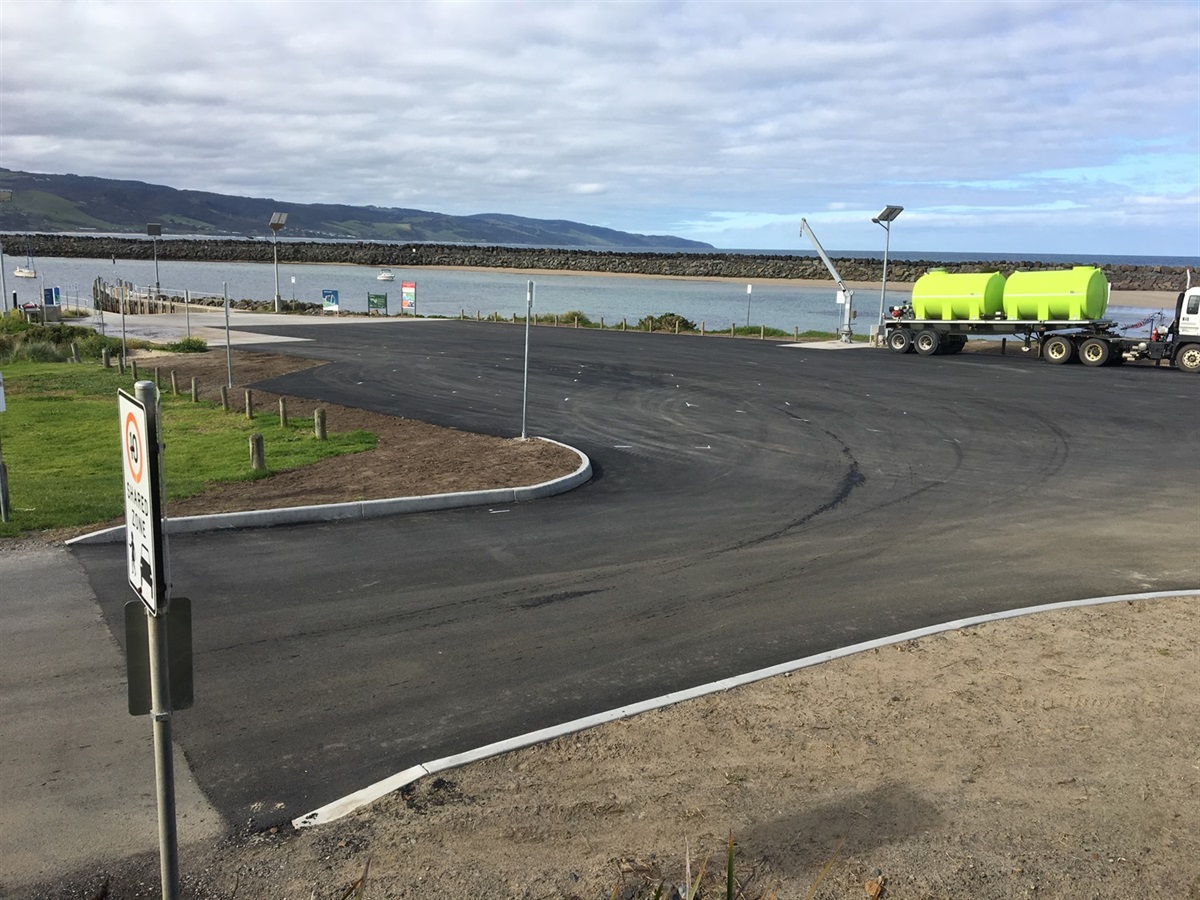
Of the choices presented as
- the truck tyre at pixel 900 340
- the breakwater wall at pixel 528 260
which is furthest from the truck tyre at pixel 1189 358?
the breakwater wall at pixel 528 260

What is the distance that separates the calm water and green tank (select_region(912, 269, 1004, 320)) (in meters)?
13.0

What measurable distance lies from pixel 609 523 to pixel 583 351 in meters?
23.8

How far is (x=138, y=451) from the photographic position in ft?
12.8

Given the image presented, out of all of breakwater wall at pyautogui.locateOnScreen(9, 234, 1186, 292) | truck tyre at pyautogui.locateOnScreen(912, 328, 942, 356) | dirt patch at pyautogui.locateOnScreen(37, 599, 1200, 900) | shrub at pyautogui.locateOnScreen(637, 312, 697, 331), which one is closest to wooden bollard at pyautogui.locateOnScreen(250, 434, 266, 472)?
dirt patch at pyautogui.locateOnScreen(37, 599, 1200, 900)

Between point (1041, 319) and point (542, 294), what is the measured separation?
62.0m

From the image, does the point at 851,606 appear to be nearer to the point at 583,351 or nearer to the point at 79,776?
the point at 79,776

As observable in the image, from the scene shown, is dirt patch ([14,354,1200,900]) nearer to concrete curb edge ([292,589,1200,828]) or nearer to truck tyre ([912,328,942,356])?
concrete curb edge ([292,589,1200,828])

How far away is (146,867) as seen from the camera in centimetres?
524

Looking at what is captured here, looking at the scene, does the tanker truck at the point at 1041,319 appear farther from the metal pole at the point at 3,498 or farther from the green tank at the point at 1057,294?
the metal pole at the point at 3,498

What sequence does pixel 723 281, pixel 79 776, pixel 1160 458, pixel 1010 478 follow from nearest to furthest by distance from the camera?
pixel 79 776
pixel 1010 478
pixel 1160 458
pixel 723 281

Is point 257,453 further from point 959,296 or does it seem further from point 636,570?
point 959,296

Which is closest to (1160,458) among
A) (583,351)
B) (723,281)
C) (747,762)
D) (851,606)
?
(851,606)

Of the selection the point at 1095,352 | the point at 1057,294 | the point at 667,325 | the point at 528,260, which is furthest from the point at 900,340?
the point at 528,260

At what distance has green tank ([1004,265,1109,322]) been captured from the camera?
33.9 m
